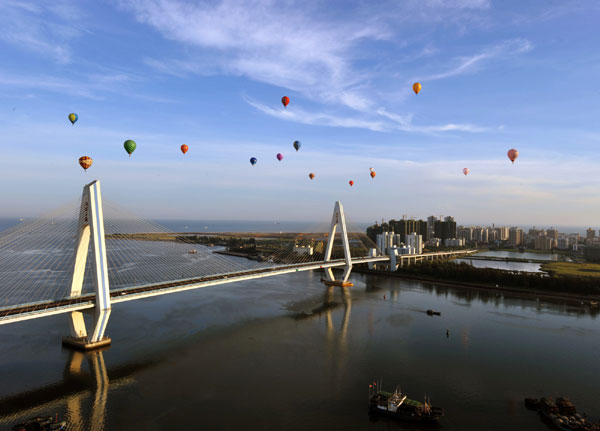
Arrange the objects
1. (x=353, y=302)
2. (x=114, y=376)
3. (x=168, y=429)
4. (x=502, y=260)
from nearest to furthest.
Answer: (x=168, y=429) < (x=114, y=376) < (x=353, y=302) < (x=502, y=260)

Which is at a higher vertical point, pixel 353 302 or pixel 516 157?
pixel 516 157

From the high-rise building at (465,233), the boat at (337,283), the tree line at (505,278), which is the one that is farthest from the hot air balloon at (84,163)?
the high-rise building at (465,233)

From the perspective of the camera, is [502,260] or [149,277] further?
[502,260]

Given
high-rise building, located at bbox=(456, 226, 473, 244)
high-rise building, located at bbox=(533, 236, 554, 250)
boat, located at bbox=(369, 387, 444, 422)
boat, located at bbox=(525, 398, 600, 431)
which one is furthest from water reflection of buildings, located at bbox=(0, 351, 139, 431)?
high-rise building, located at bbox=(456, 226, 473, 244)

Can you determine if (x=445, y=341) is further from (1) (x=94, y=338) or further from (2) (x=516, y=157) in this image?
(1) (x=94, y=338)

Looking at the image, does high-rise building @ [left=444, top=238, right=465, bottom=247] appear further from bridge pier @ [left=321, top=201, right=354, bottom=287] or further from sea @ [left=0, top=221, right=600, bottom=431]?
sea @ [left=0, top=221, right=600, bottom=431]

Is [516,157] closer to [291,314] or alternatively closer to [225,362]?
[291,314]

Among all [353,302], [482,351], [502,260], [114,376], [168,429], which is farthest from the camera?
[502,260]

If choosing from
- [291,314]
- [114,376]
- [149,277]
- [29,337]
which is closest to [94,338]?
[114,376]
